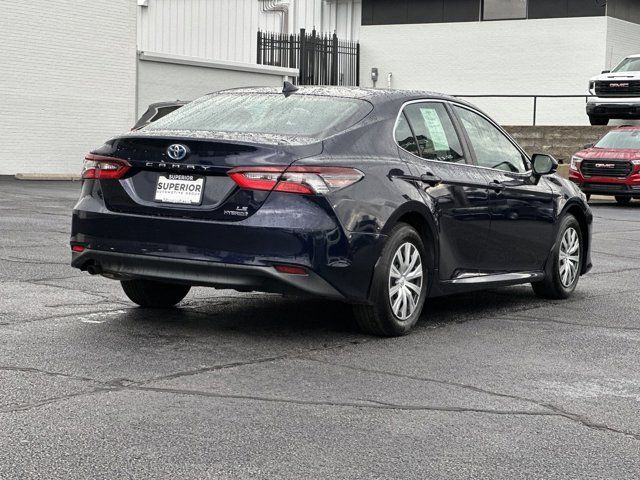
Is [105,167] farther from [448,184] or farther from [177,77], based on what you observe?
[177,77]

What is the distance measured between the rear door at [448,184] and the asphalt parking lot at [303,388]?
48cm

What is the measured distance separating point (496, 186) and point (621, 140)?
19.2m

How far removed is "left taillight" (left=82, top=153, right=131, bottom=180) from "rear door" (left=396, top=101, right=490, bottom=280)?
1.77 metres

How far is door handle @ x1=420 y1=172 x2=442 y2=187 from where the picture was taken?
8.04m

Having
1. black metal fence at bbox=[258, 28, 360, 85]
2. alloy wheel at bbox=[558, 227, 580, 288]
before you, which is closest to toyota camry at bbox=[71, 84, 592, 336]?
alloy wheel at bbox=[558, 227, 580, 288]

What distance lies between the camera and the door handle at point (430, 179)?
8039mm

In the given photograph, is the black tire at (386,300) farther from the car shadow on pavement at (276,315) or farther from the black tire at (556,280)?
the black tire at (556,280)

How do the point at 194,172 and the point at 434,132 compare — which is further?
the point at 434,132

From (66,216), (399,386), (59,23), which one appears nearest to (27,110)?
(59,23)

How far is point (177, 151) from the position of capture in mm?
7324

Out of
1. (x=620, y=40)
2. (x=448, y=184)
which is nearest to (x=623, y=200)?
(x=620, y=40)

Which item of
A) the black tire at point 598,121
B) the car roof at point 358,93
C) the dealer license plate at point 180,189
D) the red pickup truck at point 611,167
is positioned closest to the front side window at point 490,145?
the car roof at point 358,93

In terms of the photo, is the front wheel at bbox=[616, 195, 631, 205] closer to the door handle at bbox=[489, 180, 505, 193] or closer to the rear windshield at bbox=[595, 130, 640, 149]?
the rear windshield at bbox=[595, 130, 640, 149]

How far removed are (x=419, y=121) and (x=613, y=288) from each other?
329cm
